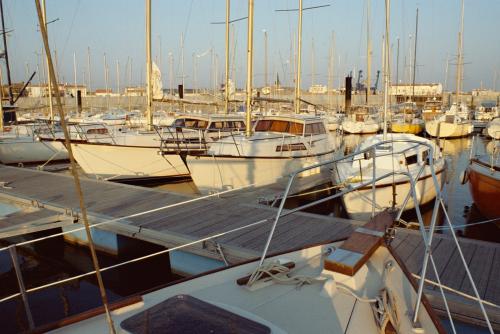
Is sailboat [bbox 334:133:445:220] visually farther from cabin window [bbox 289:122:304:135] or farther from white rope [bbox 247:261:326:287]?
white rope [bbox 247:261:326:287]

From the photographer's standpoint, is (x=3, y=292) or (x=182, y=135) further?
(x=182, y=135)

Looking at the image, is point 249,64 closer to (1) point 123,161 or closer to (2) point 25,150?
(1) point 123,161

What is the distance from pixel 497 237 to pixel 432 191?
1.88 meters

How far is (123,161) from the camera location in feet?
47.4

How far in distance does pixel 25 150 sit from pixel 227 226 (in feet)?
53.9

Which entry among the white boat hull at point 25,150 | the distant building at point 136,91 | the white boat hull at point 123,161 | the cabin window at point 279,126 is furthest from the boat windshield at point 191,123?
the distant building at point 136,91

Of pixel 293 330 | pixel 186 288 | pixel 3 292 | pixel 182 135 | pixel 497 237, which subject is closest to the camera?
pixel 293 330

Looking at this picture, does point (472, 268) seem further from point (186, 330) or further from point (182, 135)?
point (182, 135)

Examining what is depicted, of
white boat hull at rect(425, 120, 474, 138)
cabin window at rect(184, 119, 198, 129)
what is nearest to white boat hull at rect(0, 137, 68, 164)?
cabin window at rect(184, 119, 198, 129)

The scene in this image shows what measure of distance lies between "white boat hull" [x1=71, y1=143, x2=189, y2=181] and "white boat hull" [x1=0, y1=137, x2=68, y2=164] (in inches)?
222

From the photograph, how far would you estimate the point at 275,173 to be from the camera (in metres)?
11.9

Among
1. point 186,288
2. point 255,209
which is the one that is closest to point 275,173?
point 255,209

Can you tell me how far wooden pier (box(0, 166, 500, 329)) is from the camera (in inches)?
201

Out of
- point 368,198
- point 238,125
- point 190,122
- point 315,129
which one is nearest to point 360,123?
point 238,125
